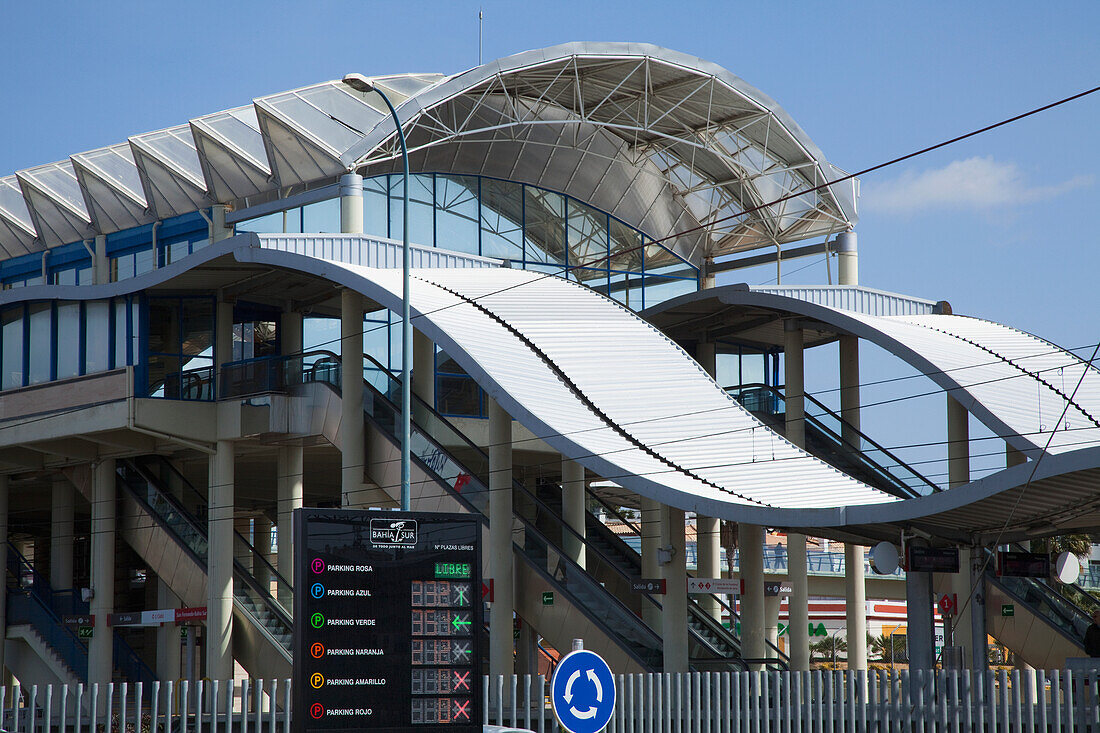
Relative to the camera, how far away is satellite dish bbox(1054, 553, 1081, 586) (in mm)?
18938

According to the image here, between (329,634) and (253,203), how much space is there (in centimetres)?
3106

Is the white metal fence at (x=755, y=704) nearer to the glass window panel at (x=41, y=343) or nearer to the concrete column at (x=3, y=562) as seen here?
the glass window panel at (x=41, y=343)

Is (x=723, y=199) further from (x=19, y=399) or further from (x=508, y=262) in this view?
(x=19, y=399)

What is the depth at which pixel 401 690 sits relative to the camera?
11.4 m

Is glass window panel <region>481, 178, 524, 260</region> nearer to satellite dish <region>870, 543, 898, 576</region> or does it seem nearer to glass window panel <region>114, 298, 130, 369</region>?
glass window panel <region>114, 298, 130, 369</region>

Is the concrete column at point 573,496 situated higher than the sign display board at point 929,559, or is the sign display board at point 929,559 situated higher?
the concrete column at point 573,496

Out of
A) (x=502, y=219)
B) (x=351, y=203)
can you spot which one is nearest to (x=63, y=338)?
(x=351, y=203)

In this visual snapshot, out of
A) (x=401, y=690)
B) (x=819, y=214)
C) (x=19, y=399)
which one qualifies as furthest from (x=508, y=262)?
(x=401, y=690)

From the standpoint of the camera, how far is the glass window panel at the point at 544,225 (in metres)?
43.2

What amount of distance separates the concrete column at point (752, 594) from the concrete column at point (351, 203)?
12488mm

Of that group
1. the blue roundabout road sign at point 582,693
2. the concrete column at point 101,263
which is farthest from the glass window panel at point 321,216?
the blue roundabout road sign at point 582,693

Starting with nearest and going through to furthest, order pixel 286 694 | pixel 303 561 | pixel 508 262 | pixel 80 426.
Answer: pixel 303 561 → pixel 286 694 → pixel 80 426 → pixel 508 262

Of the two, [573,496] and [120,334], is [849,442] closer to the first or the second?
[573,496]

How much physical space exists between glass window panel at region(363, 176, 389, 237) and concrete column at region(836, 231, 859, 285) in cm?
1379
